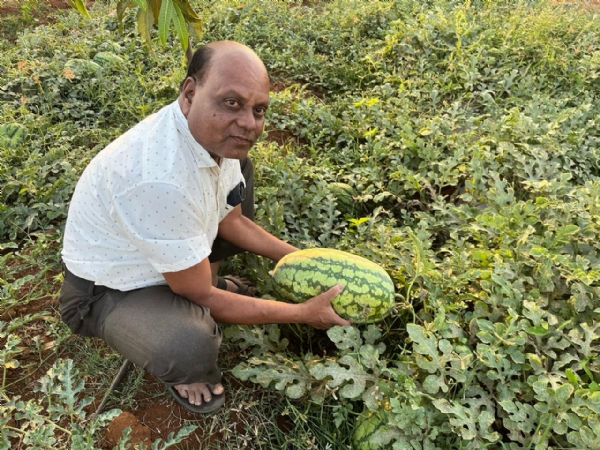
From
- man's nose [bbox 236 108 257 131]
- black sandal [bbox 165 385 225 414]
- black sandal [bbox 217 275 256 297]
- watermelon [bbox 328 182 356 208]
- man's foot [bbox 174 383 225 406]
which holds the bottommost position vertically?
black sandal [bbox 165 385 225 414]

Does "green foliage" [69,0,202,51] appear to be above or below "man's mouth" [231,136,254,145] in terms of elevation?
above

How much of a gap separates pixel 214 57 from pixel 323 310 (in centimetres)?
130

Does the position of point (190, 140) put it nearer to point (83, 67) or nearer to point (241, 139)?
point (241, 139)

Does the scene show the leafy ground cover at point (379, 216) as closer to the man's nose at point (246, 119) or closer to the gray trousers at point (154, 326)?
the gray trousers at point (154, 326)

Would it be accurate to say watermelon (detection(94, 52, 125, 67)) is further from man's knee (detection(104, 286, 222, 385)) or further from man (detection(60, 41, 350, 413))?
man's knee (detection(104, 286, 222, 385))

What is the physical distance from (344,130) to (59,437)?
322 centimetres

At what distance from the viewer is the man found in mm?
2004

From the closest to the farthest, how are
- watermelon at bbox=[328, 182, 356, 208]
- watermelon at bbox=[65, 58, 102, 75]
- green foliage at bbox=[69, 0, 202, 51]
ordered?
green foliage at bbox=[69, 0, 202, 51], watermelon at bbox=[328, 182, 356, 208], watermelon at bbox=[65, 58, 102, 75]

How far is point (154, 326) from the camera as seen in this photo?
2.24 meters

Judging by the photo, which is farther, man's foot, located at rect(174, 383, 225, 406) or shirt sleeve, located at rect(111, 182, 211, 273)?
man's foot, located at rect(174, 383, 225, 406)

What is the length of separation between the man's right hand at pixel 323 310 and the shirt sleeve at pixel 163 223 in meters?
0.65

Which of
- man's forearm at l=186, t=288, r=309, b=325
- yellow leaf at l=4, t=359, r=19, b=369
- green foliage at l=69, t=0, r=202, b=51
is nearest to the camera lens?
green foliage at l=69, t=0, r=202, b=51

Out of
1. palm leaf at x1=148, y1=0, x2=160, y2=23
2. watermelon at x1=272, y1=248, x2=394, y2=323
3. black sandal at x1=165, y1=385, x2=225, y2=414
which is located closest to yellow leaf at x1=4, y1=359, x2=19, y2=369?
black sandal at x1=165, y1=385, x2=225, y2=414

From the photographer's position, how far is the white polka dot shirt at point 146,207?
1.99m
